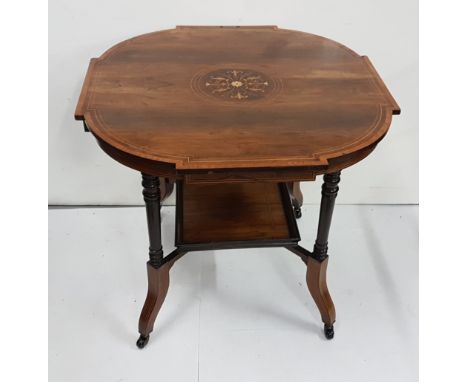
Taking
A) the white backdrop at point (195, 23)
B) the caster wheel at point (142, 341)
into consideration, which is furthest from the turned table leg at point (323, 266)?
the white backdrop at point (195, 23)

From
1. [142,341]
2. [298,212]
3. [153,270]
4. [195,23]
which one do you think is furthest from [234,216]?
[195,23]

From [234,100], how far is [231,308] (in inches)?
31.3

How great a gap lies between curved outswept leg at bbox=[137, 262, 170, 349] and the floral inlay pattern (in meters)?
0.57

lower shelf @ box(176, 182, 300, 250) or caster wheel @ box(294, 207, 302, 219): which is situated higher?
lower shelf @ box(176, 182, 300, 250)

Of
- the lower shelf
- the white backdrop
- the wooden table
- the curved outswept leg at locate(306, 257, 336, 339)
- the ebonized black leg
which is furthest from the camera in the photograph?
the white backdrop

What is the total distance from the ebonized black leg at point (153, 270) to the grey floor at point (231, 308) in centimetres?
8

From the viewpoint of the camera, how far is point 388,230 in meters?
2.23

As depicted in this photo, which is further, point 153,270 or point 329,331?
point 329,331

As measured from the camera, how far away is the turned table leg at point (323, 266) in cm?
151

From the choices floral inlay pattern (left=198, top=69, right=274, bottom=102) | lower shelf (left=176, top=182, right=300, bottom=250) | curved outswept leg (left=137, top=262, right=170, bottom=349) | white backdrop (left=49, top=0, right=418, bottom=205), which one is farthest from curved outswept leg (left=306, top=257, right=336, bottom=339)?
white backdrop (left=49, top=0, right=418, bottom=205)

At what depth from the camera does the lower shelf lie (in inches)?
62.2

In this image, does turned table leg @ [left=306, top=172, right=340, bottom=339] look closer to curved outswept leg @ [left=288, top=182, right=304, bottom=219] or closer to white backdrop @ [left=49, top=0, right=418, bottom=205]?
curved outswept leg @ [left=288, top=182, right=304, bottom=219]

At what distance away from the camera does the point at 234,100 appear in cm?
144

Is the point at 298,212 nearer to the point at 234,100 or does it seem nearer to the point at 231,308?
the point at 231,308
